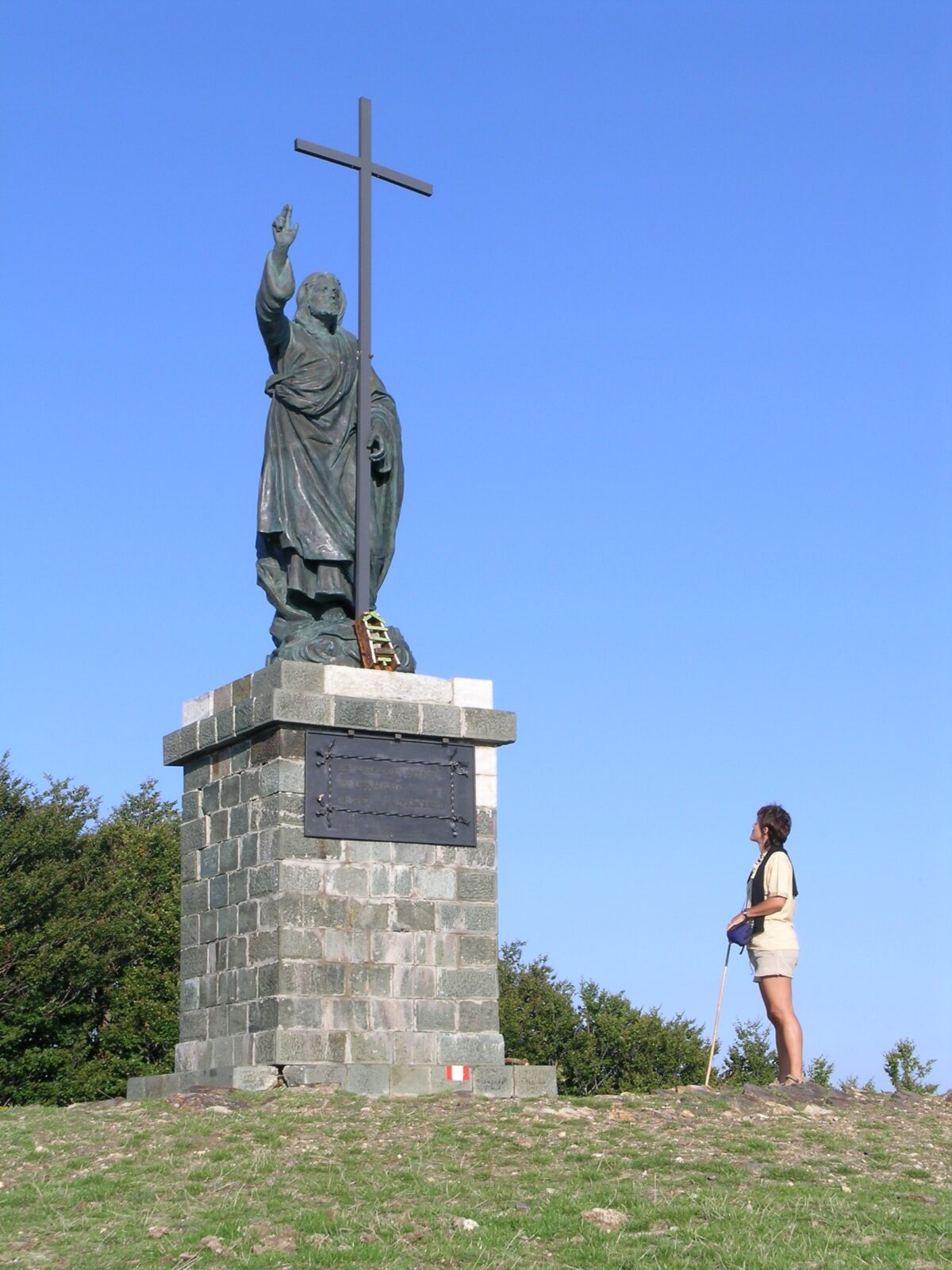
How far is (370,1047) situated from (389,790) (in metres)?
1.81

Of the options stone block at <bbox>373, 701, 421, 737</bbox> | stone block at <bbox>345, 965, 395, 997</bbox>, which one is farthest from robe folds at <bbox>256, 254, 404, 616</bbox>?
stone block at <bbox>345, 965, 395, 997</bbox>

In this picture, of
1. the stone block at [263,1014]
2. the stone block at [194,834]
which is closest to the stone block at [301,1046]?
the stone block at [263,1014]

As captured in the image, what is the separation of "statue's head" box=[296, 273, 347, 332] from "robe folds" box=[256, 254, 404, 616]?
2.2 inches

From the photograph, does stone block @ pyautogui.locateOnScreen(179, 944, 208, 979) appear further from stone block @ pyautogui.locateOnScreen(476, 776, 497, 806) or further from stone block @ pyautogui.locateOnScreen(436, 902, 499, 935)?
stone block @ pyautogui.locateOnScreen(476, 776, 497, 806)

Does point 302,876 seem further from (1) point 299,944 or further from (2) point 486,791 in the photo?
(2) point 486,791

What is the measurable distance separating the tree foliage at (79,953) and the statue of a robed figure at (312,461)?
60.5 feet

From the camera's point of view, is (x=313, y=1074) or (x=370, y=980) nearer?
(x=313, y=1074)

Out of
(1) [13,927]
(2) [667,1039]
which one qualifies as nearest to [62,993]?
(1) [13,927]

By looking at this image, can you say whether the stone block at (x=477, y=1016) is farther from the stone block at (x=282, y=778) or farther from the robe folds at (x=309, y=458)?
the robe folds at (x=309, y=458)

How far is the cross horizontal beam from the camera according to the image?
15.1 meters

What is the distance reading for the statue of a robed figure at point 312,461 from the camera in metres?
14.6

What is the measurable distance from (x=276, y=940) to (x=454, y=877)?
147 cm

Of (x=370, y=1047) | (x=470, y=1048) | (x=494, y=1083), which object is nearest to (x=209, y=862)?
(x=370, y=1047)

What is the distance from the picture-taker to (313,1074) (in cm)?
1252
